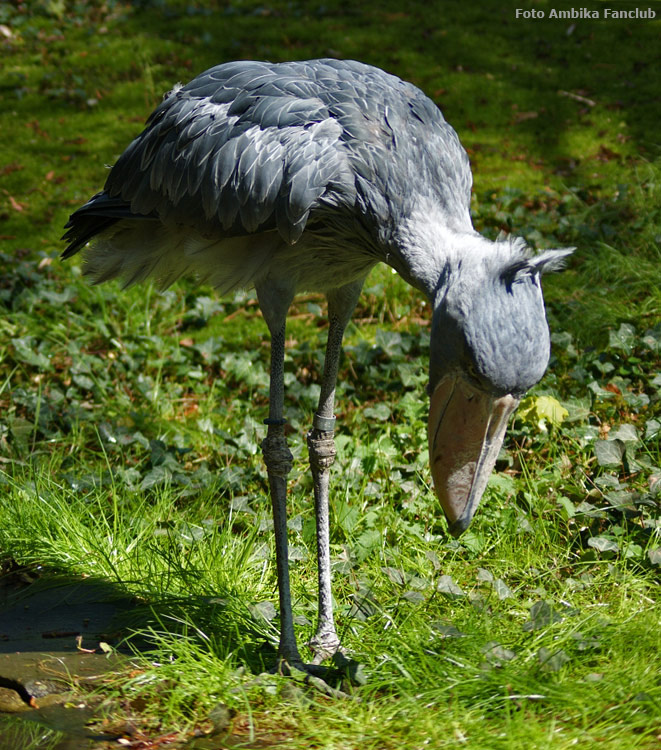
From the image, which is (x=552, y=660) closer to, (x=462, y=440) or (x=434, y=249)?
(x=462, y=440)

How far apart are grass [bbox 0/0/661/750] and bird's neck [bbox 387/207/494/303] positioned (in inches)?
42.9

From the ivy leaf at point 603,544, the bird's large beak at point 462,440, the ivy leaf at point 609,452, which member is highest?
the bird's large beak at point 462,440

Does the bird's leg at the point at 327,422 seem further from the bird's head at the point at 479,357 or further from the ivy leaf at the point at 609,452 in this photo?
Answer: the ivy leaf at the point at 609,452

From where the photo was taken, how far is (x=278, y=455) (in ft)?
10.1

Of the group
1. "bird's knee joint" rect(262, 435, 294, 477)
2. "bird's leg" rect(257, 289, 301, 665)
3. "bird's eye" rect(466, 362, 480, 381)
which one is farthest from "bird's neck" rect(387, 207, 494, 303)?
"bird's knee joint" rect(262, 435, 294, 477)

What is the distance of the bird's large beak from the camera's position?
2.38 m

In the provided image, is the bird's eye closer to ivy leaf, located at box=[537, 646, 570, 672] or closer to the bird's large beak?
the bird's large beak

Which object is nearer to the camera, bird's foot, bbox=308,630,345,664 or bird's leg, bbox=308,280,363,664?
bird's foot, bbox=308,630,345,664

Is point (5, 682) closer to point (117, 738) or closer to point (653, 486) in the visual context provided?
point (117, 738)

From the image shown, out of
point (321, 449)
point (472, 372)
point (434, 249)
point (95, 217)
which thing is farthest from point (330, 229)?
point (95, 217)

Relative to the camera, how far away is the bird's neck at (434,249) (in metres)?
2.46

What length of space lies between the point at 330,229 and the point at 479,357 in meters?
0.78

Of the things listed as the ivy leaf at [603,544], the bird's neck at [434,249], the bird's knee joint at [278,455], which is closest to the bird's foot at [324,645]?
the bird's knee joint at [278,455]

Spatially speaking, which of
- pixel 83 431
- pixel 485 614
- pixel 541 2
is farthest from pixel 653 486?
pixel 541 2
